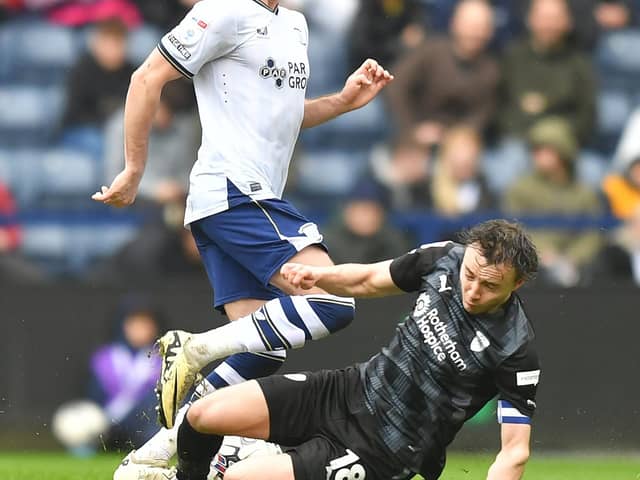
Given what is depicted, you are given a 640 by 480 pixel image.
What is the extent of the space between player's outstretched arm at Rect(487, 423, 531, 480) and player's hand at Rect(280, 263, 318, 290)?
3.13ft

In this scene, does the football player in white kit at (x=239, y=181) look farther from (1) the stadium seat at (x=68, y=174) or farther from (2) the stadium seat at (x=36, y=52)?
(2) the stadium seat at (x=36, y=52)

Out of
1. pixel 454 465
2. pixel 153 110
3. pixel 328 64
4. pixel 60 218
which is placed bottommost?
pixel 454 465

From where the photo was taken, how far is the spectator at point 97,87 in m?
11.7

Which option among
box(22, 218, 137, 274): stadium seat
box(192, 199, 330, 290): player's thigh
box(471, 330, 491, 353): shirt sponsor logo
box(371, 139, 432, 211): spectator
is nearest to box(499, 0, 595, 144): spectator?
box(371, 139, 432, 211): spectator

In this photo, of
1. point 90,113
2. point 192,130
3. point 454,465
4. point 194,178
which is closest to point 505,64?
point 192,130

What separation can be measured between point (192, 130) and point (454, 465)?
379 cm

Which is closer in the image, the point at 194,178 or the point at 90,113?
the point at 194,178

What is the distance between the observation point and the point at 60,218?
11156 millimetres

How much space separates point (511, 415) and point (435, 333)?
0.46 m

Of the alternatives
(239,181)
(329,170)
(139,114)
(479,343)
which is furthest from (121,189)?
(329,170)

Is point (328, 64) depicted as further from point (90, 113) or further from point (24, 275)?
point (24, 275)

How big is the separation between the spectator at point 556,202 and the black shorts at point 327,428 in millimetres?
5114

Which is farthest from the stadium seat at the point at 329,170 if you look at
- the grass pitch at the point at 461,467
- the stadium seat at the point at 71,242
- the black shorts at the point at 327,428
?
the black shorts at the point at 327,428

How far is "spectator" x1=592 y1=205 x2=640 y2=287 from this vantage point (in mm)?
11039
